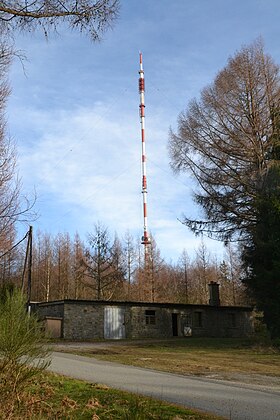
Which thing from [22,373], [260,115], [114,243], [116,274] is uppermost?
[260,115]

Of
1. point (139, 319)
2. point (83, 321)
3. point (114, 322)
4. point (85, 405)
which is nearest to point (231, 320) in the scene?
point (139, 319)

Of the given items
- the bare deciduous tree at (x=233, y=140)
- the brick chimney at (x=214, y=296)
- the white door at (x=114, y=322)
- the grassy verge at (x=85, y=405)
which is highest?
the bare deciduous tree at (x=233, y=140)

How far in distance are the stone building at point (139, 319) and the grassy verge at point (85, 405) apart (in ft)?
59.9

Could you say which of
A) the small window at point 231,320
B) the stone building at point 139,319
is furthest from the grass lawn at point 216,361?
the small window at point 231,320

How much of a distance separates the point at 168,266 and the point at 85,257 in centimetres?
1588

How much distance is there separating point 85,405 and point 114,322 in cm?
2343

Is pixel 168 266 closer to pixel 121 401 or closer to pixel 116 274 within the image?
pixel 116 274

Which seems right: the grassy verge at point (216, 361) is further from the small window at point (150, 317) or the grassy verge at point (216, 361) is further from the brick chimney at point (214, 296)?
the brick chimney at point (214, 296)

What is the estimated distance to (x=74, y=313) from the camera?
28.3 metres

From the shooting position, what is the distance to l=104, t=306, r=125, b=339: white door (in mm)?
29469

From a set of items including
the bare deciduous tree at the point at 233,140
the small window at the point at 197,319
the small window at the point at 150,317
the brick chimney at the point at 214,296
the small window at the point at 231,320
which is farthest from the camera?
the brick chimney at the point at 214,296

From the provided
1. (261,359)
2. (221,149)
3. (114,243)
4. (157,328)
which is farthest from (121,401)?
(114,243)

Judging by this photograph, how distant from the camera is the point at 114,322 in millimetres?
29844

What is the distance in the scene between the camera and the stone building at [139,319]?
1111 inches
